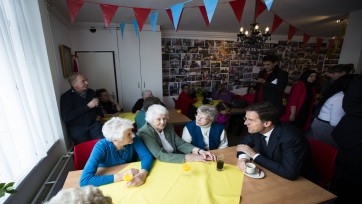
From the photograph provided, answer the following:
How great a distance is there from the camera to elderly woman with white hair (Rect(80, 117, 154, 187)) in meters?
1.33

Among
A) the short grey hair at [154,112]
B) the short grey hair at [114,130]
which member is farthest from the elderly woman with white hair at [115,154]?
the short grey hair at [154,112]

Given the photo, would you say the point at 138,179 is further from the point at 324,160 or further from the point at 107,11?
the point at 107,11

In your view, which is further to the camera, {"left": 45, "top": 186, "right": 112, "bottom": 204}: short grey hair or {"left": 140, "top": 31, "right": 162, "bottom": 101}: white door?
{"left": 140, "top": 31, "right": 162, "bottom": 101}: white door

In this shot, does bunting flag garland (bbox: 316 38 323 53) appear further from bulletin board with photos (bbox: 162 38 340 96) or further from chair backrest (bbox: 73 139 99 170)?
chair backrest (bbox: 73 139 99 170)

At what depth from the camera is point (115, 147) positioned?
5.26 feet

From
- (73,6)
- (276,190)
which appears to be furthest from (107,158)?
(73,6)

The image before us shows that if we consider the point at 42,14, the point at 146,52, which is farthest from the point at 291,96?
the point at 42,14

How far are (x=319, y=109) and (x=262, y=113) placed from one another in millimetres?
1692

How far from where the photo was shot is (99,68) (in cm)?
426

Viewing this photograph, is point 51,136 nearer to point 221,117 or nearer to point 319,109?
point 221,117

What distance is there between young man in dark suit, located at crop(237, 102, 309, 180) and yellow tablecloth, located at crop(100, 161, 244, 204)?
24 cm

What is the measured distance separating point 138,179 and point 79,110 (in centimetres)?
158

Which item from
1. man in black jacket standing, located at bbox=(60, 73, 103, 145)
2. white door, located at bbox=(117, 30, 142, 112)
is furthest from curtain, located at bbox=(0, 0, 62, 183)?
white door, located at bbox=(117, 30, 142, 112)

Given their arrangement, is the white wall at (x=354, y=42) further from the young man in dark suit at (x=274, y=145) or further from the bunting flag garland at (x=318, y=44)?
the bunting flag garland at (x=318, y=44)
